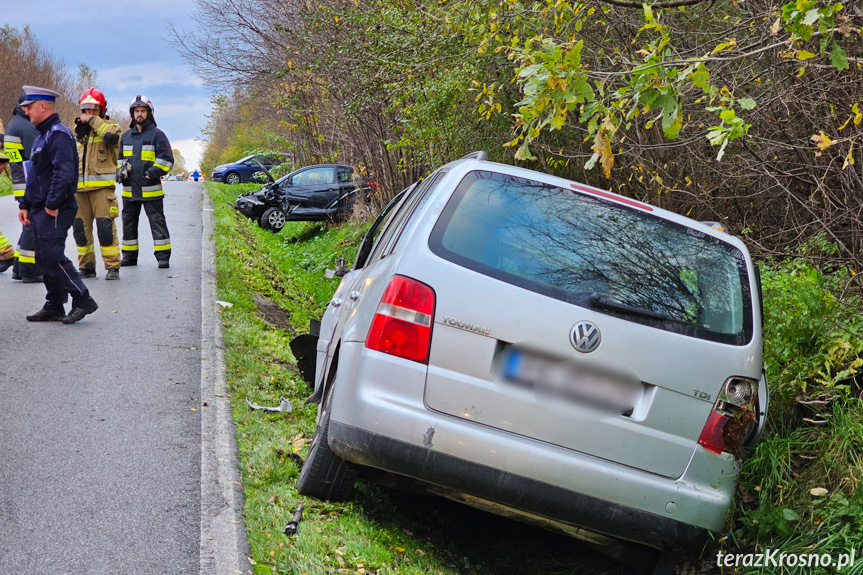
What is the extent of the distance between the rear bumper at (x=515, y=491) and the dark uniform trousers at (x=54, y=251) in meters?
4.94

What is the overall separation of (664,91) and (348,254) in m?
10.6

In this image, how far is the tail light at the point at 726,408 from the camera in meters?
3.56

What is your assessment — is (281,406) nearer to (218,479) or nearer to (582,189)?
(218,479)

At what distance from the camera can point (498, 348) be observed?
3.42 m

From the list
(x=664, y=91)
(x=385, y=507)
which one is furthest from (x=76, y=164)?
(x=664, y=91)

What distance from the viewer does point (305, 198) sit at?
19.8 meters

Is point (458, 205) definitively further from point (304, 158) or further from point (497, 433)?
point (304, 158)

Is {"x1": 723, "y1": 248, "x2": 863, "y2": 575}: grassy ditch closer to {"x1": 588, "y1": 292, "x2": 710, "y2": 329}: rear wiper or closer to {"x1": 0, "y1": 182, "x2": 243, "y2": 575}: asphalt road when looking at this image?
{"x1": 588, "y1": 292, "x2": 710, "y2": 329}: rear wiper

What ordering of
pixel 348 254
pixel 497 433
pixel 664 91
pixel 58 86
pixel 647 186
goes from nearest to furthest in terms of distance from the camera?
pixel 497 433, pixel 664 91, pixel 647 186, pixel 348 254, pixel 58 86

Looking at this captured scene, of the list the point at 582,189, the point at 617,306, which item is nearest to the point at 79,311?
the point at 582,189

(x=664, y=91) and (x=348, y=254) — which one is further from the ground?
(x=664, y=91)

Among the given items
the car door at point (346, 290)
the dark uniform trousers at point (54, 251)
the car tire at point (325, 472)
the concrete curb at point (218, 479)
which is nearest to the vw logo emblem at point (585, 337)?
the car tire at point (325, 472)

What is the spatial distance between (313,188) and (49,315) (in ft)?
40.4

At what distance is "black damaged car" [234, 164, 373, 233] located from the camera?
19.5 metres
